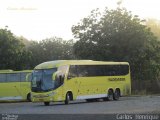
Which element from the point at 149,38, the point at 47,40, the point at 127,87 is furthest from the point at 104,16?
the point at 47,40

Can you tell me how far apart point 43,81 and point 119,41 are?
1014 inches

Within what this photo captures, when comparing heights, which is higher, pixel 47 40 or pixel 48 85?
pixel 47 40

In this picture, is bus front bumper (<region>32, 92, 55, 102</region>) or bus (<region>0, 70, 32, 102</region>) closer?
bus front bumper (<region>32, 92, 55, 102</region>)

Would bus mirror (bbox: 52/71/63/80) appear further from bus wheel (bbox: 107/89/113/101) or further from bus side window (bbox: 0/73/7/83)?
bus side window (bbox: 0/73/7/83)

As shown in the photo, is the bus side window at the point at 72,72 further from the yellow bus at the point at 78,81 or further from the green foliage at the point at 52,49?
the green foliage at the point at 52,49

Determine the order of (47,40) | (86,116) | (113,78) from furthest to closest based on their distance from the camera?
1. (47,40)
2. (113,78)
3. (86,116)

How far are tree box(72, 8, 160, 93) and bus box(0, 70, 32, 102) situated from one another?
16.7 m

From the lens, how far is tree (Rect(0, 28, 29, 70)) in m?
55.5

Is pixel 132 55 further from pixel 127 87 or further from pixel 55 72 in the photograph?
pixel 55 72

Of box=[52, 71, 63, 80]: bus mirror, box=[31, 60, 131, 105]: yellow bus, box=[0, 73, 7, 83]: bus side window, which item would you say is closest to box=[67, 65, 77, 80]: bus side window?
box=[31, 60, 131, 105]: yellow bus

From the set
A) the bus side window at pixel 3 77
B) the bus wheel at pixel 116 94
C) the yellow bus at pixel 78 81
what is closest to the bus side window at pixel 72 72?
the yellow bus at pixel 78 81

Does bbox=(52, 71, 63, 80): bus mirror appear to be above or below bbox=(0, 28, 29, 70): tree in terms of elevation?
below

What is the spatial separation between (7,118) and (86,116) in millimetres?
2293

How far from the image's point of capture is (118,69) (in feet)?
133
